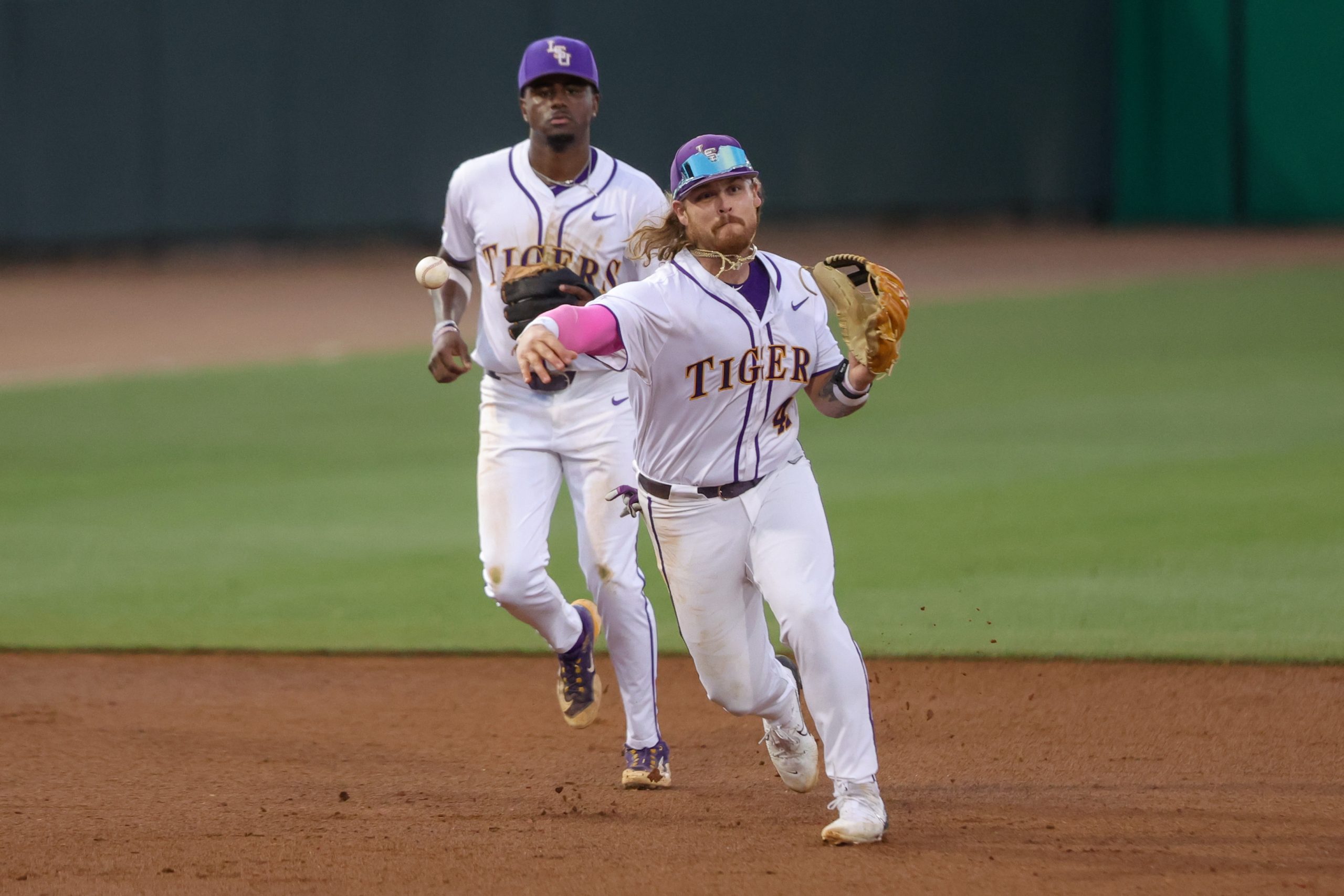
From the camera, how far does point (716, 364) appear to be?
5.27 meters

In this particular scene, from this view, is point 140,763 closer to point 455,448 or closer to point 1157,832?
point 1157,832

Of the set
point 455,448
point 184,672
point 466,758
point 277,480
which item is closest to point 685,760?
point 466,758

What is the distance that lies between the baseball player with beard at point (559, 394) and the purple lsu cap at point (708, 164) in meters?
0.94

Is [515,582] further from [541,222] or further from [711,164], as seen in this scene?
[711,164]

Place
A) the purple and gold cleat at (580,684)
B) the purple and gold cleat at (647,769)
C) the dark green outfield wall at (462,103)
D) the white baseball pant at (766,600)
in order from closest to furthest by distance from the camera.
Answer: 1. the white baseball pant at (766,600)
2. the purple and gold cleat at (647,769)
3. the purple and gold cleat at (580,684)
4. the dark green outfield wall at (462,103)

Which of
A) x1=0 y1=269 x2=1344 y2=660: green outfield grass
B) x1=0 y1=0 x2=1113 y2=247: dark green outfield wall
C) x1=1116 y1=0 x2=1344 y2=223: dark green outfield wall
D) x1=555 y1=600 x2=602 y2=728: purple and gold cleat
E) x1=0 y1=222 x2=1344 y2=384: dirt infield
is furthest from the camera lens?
x1=1116 y1=0 x2=1344 y2=223: dark green outfield wall

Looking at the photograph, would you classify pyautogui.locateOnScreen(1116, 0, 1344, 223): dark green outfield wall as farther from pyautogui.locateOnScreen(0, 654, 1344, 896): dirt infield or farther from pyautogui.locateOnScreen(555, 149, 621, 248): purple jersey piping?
pyautogui.locateOnScreen(555, 149, 621, 248): purple jersey piping

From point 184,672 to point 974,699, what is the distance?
3400 millimetres

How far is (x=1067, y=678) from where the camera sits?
7.56 meters

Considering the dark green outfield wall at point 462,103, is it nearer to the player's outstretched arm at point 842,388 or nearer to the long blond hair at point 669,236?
the long blond hair at point 669,236

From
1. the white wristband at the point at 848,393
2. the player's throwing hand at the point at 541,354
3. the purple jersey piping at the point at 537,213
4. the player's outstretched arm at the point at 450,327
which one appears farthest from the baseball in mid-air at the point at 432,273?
the white wristband at the point at 848,393

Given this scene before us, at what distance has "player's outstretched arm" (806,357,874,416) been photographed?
5.21 meters

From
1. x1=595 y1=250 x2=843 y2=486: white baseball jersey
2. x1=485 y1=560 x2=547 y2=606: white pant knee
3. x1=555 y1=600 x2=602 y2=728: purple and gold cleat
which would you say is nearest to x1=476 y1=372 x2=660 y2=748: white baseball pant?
x1=485 y1=560 x2=547 y2=606: white pant knee

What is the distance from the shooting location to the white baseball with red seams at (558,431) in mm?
6277
